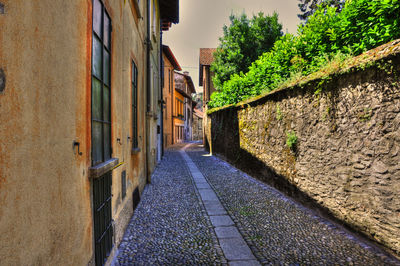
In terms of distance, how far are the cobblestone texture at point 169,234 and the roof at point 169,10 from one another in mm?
8521

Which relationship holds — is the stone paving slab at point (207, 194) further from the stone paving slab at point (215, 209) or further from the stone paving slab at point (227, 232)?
the stone paving slab at point (227, 232)

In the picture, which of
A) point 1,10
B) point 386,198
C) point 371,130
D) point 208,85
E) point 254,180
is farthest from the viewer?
point 208,85

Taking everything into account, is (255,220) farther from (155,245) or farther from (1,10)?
(1,10)

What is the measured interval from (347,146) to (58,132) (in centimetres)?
357

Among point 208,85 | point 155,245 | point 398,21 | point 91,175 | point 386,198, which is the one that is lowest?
point 155,245

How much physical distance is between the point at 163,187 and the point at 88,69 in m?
4.66

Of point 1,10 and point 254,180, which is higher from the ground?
point 1,10

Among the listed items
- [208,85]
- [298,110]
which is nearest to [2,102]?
[298,110]

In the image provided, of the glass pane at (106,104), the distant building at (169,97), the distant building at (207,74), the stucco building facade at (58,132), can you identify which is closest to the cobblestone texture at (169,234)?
the stucco building facade at (58,132)

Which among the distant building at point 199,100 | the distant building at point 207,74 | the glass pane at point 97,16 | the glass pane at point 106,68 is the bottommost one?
the glass pane at point 106,68

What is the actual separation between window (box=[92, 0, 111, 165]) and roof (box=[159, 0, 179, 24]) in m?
8.76

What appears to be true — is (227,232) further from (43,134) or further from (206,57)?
(206,57)

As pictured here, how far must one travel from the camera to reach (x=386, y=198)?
9.53ft

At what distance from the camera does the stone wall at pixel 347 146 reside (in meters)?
2.86
